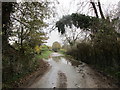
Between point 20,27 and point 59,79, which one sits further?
point 20,27

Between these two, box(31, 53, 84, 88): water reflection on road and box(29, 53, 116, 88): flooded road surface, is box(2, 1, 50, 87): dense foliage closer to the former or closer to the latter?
box(31, 53, 84, 88): water reflection on road

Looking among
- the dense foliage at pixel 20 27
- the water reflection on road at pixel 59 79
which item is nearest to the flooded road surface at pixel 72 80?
the water reflection on road at pixel 59 79

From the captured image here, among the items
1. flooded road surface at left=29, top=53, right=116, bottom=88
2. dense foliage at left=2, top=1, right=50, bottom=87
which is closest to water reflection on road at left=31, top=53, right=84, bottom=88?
flooded road surface at left=29, top=53, right=116, bottom=88

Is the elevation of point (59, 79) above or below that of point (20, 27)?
below

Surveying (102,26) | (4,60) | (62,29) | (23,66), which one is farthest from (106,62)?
(62,29)

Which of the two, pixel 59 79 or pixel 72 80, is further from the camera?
pixel 59 79

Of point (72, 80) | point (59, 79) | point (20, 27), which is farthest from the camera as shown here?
point (20, 27)

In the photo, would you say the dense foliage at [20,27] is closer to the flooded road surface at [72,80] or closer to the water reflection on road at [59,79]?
the water reflection on road at [59,79]

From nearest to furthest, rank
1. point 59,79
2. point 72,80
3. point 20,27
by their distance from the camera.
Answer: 1. point 72,80
2. point 59,79
3. point 20,27

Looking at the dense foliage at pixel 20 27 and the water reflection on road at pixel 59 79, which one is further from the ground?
the dense foliage at pixel 20 27

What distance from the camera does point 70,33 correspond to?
24.2 meters

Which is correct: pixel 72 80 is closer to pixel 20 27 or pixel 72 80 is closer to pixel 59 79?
pixel 59 79

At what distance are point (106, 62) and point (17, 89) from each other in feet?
17.0

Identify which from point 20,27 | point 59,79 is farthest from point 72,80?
point 20,27
